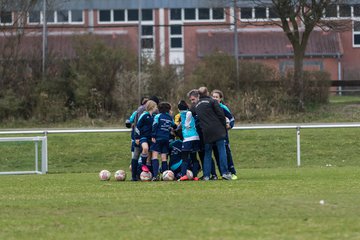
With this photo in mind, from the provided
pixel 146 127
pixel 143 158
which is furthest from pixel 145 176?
pixel 146 127

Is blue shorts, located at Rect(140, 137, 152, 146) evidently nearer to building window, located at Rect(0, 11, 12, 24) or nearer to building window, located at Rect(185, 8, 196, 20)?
building window, located at Rect(0, 11, 12, 24)

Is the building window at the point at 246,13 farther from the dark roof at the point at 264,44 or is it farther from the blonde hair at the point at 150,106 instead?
the blonde hair at the point at 150,106

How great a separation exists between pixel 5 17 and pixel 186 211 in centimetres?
2940

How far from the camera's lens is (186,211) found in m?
10.7

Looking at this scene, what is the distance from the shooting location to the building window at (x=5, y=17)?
38188 millimetres

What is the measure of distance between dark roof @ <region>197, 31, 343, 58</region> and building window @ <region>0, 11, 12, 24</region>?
30.5ft

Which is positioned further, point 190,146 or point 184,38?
point 184,38

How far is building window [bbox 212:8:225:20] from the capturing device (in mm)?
41206

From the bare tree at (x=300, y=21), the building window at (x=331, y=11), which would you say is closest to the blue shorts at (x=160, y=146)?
the bare tree at (x=300, y=21)

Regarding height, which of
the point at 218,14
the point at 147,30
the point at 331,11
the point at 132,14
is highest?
the point at 132,14

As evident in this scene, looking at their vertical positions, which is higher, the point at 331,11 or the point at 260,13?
the point at 260,13

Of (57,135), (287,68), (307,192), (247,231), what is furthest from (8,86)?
(247,231)

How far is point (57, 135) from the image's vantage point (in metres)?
28.1

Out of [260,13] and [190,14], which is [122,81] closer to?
[260,13]
